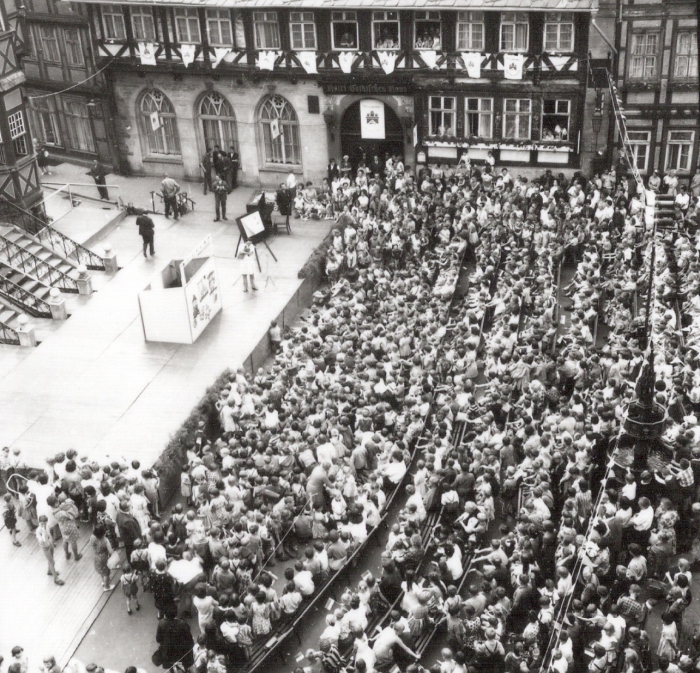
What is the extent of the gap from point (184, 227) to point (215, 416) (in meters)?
11.8

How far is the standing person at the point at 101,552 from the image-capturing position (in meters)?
18.9

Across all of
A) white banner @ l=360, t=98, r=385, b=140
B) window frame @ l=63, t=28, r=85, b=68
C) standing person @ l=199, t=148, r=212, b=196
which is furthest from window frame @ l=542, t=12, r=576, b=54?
window frame @ l=63, t=28, r=85, b=68

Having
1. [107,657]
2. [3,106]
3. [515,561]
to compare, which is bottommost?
[107,657]

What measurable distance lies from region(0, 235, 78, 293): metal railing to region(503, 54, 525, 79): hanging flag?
610 inches

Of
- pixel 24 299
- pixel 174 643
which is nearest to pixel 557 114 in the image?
pixel 24 299

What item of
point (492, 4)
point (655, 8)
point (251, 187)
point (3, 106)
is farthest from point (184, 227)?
point (655, 8)

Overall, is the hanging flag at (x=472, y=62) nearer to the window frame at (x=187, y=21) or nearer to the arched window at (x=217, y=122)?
the arched window at (x=217, y=122)

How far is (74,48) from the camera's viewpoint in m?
37.5

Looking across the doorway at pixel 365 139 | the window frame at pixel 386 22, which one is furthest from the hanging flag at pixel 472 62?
the doorway at pixel 365 139

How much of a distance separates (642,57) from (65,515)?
76.6 ft

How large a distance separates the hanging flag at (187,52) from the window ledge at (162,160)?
12.0 feet

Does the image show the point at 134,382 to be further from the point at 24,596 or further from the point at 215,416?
the point at 24,596

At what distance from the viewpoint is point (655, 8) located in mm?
31891

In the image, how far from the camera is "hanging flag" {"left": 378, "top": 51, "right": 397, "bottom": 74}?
3450cm
